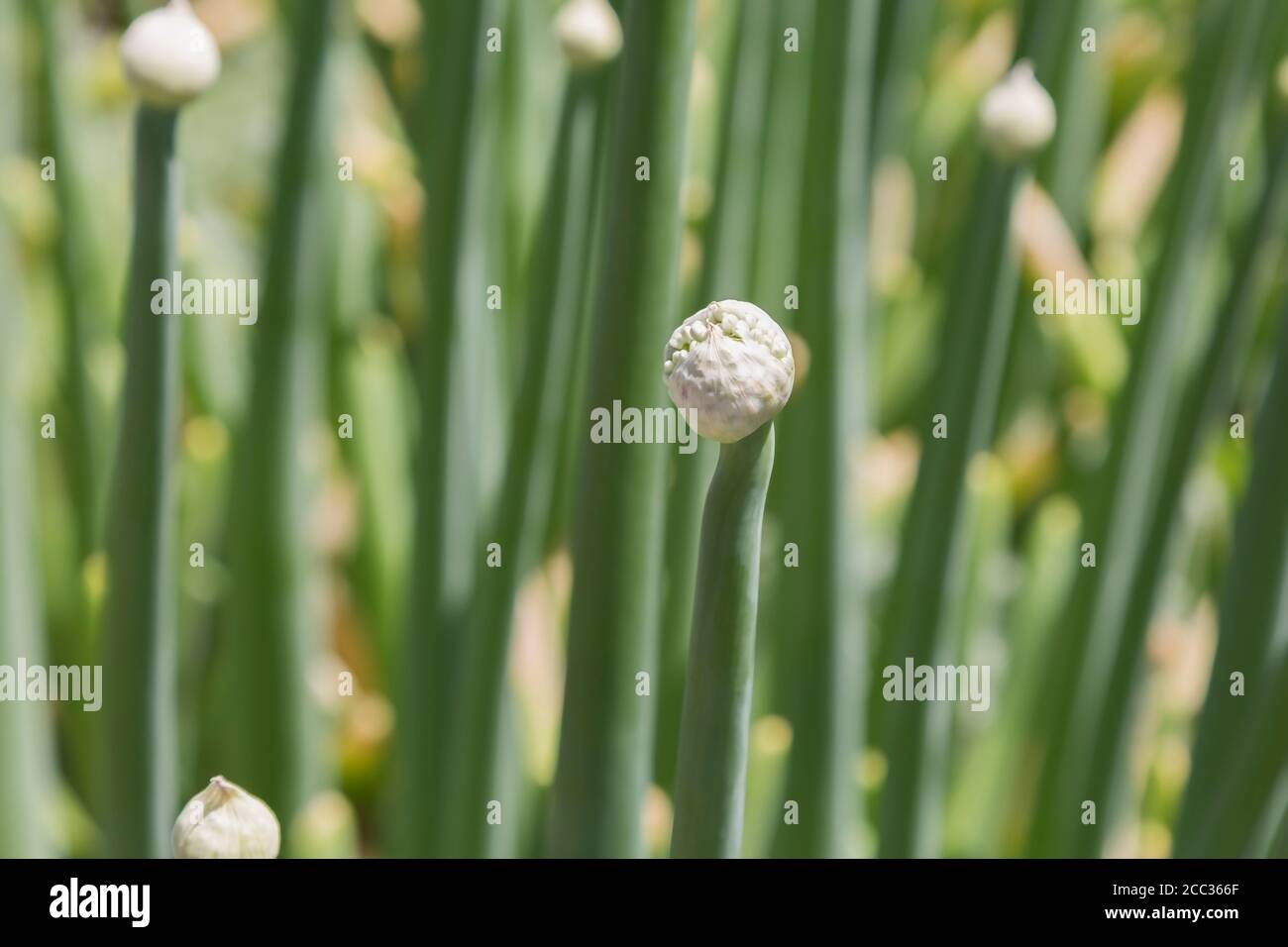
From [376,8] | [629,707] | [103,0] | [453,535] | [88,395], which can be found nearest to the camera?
[629,707]

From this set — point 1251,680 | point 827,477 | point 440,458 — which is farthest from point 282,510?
point 1251,680

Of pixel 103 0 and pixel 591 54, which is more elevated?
pixel 103 0

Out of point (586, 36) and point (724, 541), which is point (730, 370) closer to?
point (724, 541)

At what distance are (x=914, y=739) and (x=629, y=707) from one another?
0.13m

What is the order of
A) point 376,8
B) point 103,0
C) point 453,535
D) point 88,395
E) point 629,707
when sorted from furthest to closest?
point 103,0 → point 376,8 → point 88,395 → point 453,535 → point 629,707

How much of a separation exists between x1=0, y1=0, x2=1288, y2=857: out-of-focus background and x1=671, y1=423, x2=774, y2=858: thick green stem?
0.11 feet

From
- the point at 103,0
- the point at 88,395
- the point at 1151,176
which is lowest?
the point at 88,395

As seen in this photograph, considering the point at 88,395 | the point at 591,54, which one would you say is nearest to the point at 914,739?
the point at 591,54

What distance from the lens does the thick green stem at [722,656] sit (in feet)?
0.70

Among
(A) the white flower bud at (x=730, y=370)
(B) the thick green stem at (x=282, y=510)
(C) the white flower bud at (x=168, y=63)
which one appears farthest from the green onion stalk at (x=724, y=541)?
(B) the thick green stem at (x=282, y=510)

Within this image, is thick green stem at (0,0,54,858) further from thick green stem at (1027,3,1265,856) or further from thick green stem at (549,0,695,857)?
Result: thick green stem at (1027,3,1265,856)
